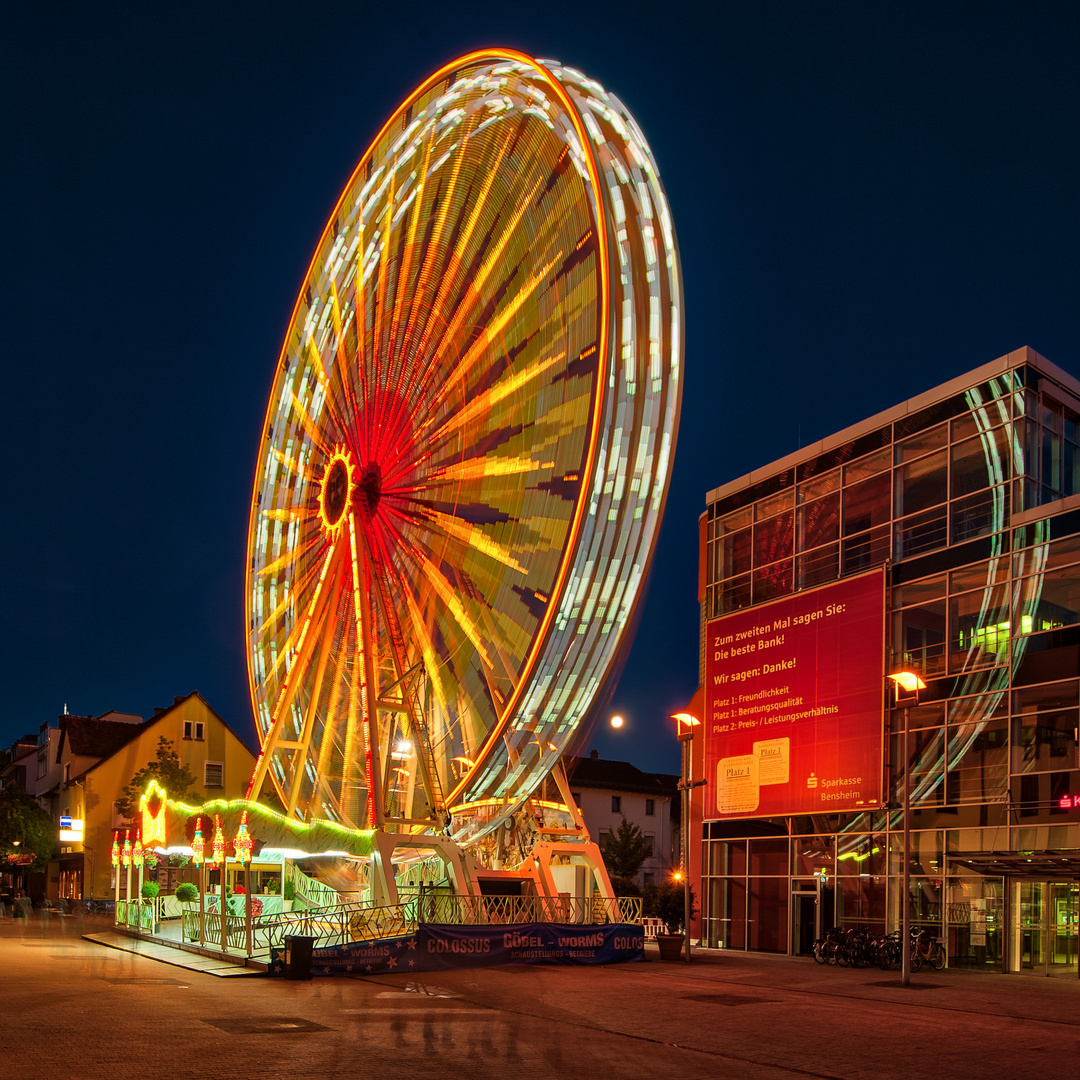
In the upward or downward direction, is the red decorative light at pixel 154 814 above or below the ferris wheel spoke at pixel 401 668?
below

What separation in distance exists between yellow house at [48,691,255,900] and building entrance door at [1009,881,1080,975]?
3608 cm

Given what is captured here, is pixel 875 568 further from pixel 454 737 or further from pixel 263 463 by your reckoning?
pixel 263 463

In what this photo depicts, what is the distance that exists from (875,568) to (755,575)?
5.00 metres

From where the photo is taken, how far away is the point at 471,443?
25688 mm

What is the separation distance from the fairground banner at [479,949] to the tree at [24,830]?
38.5 m

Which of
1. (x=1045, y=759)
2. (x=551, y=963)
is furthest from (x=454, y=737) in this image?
(x=1045, y=759)

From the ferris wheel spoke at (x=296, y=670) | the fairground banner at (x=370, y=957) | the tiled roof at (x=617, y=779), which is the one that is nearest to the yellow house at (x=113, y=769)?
the tiled roof at (x=617, y=779)

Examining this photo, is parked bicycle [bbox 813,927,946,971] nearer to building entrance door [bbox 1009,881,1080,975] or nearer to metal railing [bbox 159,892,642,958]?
building entrance door [bbox 1009,881,1080,975]

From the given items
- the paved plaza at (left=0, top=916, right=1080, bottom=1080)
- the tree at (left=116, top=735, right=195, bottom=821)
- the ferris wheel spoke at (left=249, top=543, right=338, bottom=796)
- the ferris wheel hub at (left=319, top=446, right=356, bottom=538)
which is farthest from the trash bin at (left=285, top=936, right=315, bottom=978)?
the tree at (left=116, top=735, right=195, bottom=821)

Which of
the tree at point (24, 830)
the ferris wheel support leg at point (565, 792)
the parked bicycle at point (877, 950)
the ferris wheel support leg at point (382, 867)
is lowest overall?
the tree at point (24, 830)

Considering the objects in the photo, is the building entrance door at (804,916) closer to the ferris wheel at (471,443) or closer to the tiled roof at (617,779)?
the ferris wheel at (471,443)

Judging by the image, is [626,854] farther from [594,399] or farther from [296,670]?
[594,399]

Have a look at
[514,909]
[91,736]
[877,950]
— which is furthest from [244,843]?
[91,736]

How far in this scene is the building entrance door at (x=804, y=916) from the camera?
31781 millimetres
